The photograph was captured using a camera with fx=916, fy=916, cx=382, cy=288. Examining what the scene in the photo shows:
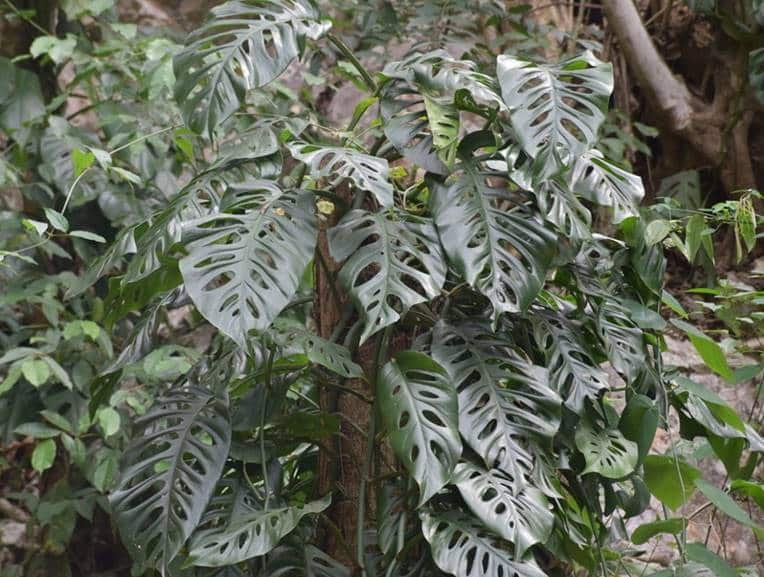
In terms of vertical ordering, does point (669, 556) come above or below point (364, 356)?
below

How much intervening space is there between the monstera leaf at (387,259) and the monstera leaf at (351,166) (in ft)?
0.19

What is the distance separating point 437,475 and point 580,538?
0.37 m

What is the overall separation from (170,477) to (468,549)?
492mm

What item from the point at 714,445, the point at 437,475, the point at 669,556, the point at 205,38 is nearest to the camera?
the point at 437,475

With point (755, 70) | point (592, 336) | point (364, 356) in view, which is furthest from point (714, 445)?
point (755, 70)

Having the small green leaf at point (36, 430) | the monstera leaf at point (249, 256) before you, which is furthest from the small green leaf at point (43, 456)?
the monstera leaf at point (249, 256)

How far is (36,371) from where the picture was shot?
8.25 ft

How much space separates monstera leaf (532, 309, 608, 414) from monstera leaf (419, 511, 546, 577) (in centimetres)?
28

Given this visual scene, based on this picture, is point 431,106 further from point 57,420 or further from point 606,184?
point 57,420

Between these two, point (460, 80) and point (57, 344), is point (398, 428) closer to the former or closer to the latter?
point (460, 80)

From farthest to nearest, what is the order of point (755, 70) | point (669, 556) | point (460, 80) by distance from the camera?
point (755, 70)
point (669, 556)
point (460, 80)

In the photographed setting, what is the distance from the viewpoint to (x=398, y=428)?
1.36 meters

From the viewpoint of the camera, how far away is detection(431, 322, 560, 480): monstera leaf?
1.40 metres

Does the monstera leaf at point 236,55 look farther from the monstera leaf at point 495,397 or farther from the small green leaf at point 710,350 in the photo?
the small green leaf at point 710,350
